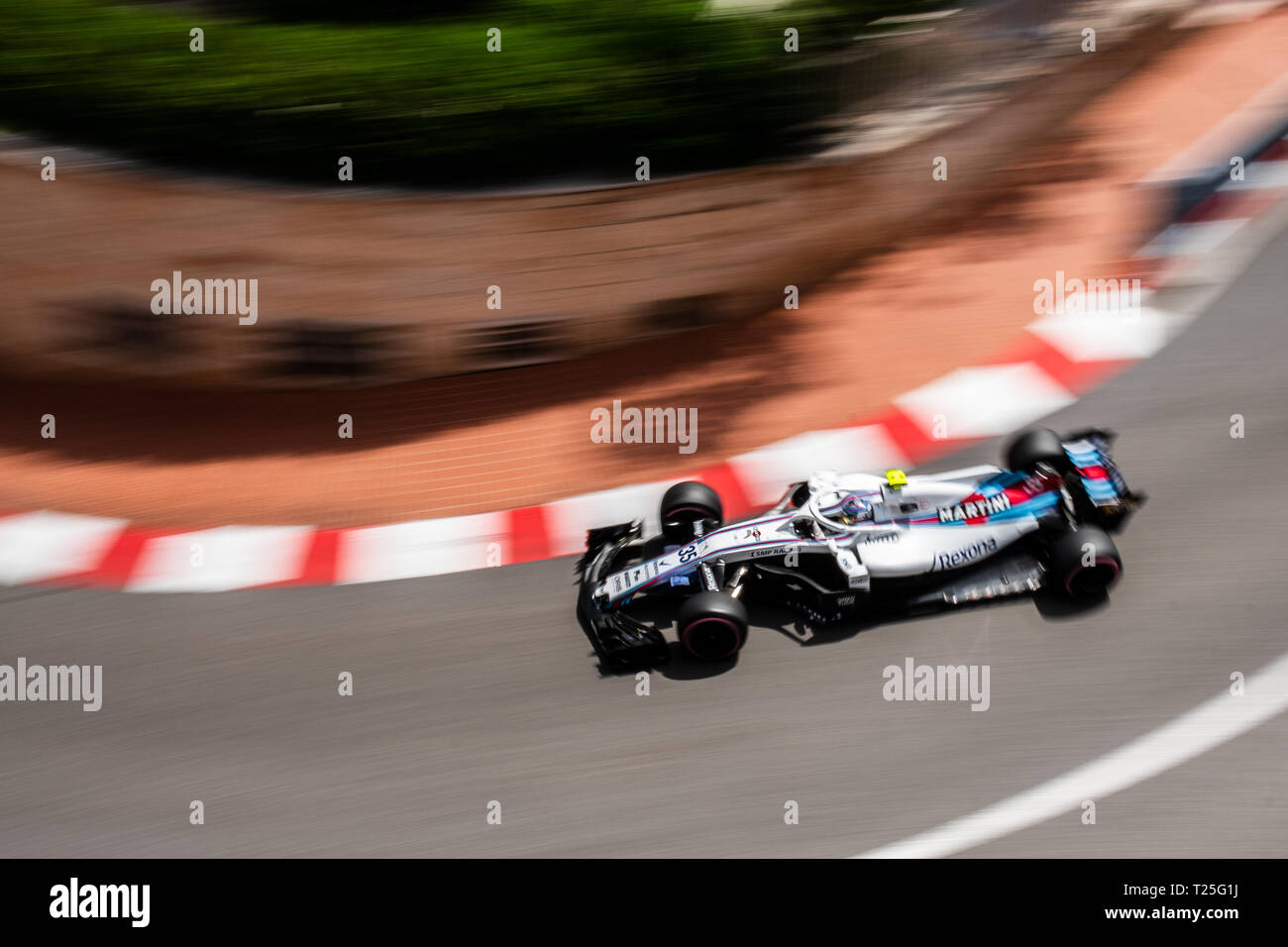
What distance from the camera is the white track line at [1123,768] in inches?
230

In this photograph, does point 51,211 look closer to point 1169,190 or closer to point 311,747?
point 311,747

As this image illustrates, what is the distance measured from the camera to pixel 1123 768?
20.0 ft

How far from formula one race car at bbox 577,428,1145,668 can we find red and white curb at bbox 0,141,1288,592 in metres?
0.83

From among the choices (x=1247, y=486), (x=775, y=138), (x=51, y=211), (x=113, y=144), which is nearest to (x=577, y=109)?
(x=775, y=138)

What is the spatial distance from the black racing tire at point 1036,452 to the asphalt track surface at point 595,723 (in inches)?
27.8

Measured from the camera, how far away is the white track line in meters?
5.84

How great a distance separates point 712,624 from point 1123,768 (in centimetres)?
228

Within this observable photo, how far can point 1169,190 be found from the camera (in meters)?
9.70
